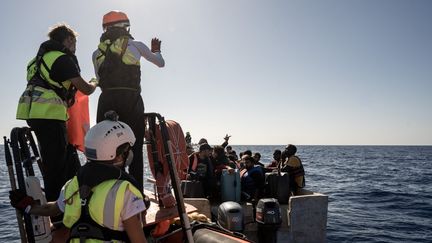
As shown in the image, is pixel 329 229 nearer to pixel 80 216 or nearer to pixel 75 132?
pixel 75 132

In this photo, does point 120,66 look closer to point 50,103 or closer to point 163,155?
point 50,103

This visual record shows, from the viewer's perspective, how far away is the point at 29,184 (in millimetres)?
3529

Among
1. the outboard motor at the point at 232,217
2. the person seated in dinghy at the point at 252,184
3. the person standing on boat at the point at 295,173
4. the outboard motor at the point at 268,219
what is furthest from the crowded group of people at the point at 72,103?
the person standing on boat at the point at 295,173

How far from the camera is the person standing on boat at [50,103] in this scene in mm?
4047

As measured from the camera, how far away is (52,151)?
13.4 ft

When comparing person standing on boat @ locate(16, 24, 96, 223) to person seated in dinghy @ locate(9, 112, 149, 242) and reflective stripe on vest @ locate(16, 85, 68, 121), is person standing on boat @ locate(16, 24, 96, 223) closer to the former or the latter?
reflective stripe on vest @ locate(16, 85, 68, 121)

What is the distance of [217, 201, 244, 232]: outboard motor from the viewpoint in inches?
310

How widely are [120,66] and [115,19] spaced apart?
56cm

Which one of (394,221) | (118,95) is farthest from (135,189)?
(394,221)

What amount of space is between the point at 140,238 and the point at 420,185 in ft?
135

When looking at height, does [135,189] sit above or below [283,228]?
above

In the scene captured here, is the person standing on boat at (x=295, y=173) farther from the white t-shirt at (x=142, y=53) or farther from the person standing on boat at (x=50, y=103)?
the person standing on boat at (x=50, y=103)

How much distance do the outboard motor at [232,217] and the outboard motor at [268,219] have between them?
0.62 metres

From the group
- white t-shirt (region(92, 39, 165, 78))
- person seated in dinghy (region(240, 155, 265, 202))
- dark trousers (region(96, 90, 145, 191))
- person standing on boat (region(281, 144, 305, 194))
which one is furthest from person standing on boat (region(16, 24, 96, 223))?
person standing on boat (region(281, 144, 305, 194))
